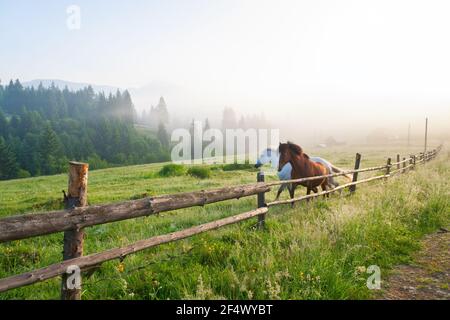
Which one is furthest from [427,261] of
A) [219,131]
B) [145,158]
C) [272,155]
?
[219,131]

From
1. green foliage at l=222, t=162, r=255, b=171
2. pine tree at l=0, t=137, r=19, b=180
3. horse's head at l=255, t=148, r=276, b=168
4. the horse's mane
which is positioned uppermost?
the horse's mane

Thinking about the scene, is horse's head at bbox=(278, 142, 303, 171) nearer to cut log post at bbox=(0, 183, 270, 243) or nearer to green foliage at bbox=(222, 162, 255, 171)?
cut log post at bbox=(0, 183, 270, 243)

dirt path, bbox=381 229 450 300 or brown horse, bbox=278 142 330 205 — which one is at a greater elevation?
brown horse, bbox=278 142 330 205

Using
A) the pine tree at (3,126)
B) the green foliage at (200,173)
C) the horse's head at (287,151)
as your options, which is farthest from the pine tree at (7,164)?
the horse's head at (287,151)

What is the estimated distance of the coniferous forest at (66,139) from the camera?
71625 millimetres

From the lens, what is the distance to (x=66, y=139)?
A: 89.5m

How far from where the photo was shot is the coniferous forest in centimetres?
7162

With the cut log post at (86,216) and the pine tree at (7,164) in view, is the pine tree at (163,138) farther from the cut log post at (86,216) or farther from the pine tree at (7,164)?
the cut log post at (86,216)

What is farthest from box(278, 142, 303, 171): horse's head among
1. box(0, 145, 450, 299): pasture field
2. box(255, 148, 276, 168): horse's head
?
box(255, 148, 276, 168): horse's head

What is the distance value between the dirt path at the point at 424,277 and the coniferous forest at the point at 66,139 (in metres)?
77.1

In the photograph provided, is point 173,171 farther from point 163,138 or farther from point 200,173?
point 163,138

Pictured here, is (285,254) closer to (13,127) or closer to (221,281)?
(221,281)

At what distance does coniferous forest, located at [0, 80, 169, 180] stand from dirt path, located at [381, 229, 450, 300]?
253 feet

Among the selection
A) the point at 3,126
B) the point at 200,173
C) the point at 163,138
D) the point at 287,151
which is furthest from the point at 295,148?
the point at 3,126
